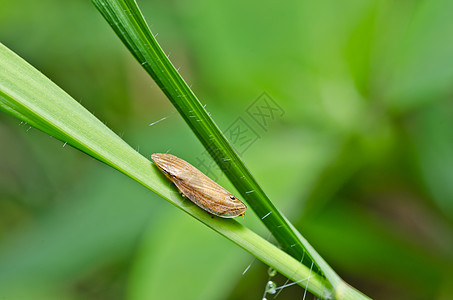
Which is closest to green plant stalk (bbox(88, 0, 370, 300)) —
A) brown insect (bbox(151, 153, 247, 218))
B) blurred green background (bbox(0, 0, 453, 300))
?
brown insect (bbox(151, 153, 247, 218))

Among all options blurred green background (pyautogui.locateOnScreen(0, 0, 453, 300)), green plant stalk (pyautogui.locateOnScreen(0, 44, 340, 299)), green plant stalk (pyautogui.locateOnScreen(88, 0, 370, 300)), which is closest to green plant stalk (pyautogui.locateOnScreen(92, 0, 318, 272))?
green plant stalk (pyautogui.locateOnScreen(88, 0, 370, 300))

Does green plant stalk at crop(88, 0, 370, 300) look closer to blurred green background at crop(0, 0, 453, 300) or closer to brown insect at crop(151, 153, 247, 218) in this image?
brown insect at crop(151, 153, 247, 218)

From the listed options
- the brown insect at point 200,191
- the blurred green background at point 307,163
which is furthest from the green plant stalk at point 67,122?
the blurred green background at point 307,163

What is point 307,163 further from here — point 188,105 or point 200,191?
point 188,105

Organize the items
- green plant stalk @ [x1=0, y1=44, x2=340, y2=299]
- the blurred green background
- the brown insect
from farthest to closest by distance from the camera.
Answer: the blurred green background → the brown insect → green plant stalk @ [x1=0, y1=44, x2=340, y2=299]

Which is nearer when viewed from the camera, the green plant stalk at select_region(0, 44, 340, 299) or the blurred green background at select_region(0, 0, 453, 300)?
the green plant stalk at select_region(0, 44, 340, 299)

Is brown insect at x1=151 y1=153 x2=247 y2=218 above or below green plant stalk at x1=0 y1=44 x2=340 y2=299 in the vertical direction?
below

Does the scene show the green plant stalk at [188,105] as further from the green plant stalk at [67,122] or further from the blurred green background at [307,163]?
the blurred green background at [307,163]

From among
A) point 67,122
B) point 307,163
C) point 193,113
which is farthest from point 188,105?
point 307,163

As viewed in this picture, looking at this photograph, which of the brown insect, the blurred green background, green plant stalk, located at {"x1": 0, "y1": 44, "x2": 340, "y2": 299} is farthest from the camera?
the blurred green background
